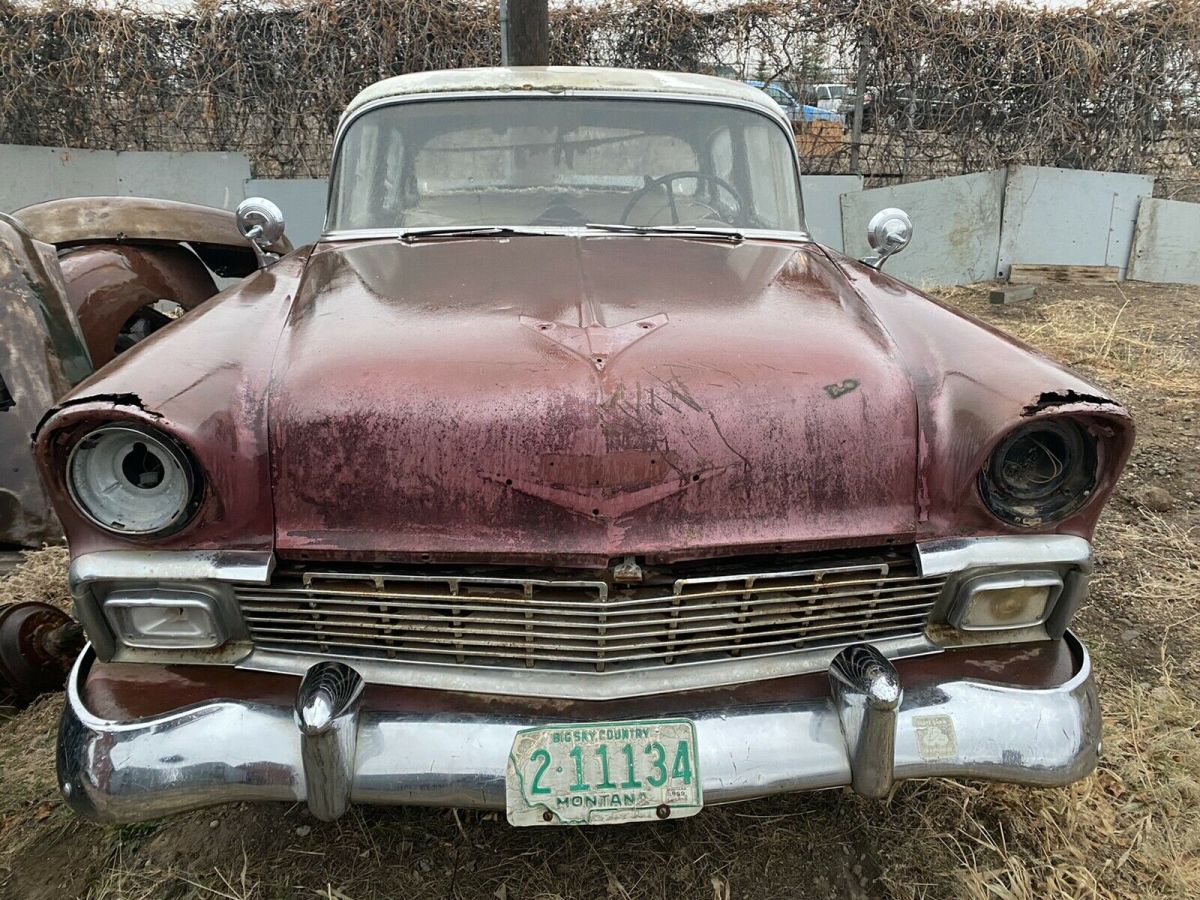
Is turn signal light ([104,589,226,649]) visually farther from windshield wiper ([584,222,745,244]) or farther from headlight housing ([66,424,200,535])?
windshield wiper ([584,222,745,244])

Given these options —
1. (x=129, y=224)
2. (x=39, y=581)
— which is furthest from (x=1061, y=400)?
(x=129, y=224)

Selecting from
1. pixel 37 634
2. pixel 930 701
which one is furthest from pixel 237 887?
pixel 930 701

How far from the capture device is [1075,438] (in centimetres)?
157

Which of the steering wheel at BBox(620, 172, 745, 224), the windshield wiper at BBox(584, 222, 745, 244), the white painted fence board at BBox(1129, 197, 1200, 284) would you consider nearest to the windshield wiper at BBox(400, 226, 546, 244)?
the windshield wiper at BBox(584, 222, 745, 244)

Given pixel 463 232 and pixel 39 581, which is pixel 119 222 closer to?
pixel 39 581

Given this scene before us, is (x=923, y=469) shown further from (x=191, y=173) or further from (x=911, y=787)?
(x=191, y=173)

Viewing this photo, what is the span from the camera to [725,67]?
26.2 ft

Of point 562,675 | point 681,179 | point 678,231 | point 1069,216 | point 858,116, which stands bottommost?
point 562,675

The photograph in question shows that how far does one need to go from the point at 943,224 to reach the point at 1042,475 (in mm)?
7466

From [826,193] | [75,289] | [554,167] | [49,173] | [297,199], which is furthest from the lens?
[826,193]

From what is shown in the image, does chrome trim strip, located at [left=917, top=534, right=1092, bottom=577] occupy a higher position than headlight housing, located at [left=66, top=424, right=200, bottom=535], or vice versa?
headlight housing, located at [left=66, top=424, right=200, bottom=535]

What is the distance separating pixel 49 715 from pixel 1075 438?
110 inches

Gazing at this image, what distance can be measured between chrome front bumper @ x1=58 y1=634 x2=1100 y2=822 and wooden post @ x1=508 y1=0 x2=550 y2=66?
576 centimetres

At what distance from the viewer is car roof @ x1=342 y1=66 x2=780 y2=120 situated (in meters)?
2.64
